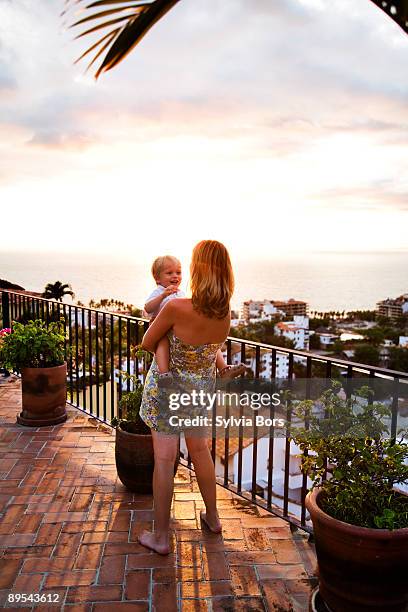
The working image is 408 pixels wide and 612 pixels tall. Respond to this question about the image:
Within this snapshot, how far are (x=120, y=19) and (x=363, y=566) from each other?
222 cm

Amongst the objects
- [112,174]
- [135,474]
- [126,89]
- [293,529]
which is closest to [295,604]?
[293,529]

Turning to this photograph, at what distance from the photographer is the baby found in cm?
260

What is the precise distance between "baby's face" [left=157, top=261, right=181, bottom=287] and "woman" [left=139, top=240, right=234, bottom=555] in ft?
2.20

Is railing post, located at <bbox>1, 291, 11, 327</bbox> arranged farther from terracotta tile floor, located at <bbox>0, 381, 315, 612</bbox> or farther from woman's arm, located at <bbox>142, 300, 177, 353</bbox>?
woman's arm, located at <bbox>142, 300, 177, 353</bbox>

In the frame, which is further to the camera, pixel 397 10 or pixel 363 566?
pixel 363 566

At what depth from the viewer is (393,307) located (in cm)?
2631

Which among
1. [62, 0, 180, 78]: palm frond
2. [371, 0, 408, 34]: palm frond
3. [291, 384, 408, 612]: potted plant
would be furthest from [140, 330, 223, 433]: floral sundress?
[371, 0, 408, 34]: palm frond

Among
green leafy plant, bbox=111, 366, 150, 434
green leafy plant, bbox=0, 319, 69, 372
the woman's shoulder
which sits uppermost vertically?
the woman's shoulder

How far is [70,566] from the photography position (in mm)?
2559

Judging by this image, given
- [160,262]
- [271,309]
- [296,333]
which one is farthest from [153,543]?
[271,309]

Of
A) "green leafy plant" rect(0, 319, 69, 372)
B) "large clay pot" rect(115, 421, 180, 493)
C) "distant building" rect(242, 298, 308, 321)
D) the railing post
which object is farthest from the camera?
"distant building" rect(242, 298, 308, 321)

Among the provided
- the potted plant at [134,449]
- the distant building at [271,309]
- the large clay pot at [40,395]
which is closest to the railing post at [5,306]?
the large clay pot at [40,395]

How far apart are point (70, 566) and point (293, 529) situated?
4.21 ft

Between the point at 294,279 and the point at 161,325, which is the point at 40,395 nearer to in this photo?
the point at 161,325
